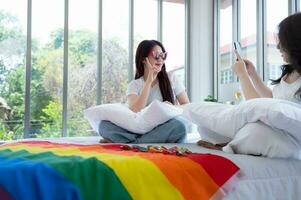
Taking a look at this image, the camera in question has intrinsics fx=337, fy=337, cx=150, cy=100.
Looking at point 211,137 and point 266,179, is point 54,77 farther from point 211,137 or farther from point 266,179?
point 266,179

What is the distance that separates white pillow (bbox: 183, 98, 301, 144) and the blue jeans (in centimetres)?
14

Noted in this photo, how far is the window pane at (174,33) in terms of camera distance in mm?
3672

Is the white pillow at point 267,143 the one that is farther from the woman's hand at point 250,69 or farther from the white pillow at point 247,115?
the woman's hand at point 250,69

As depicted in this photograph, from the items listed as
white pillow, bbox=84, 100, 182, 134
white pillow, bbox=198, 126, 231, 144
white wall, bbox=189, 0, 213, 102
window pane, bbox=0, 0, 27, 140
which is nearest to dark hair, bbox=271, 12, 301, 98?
white pillow, bbox=198, 126, 231, 144

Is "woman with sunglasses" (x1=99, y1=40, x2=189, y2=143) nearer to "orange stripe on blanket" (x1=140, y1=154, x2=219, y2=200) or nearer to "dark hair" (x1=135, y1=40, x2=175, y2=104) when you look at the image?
"dark hair" (x1=135, y1=40, x2=175, y2=104)

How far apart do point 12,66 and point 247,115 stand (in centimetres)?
258

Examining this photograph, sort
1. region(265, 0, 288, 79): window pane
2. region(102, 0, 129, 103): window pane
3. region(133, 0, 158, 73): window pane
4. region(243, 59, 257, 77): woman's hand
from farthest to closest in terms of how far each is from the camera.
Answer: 1. region(133, 0, 158, 73): window pane
2. region(102, 0, 129, 103): window pane
3. region(265, 0, 288, 79): window pane
4. region(243, 59, 257, 77): woman's hand

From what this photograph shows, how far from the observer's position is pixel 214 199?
83cm

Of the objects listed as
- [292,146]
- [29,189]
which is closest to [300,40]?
[292,146]

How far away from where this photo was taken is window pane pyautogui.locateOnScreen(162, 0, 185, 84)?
3672 mm

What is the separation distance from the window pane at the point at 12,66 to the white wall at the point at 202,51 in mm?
1753

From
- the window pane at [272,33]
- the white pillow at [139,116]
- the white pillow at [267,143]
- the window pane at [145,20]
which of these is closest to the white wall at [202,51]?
the window pane at [145,20]

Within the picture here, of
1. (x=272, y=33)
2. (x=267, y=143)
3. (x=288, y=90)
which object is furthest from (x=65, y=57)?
(x=267, y=143)

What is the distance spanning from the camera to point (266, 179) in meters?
0.94
